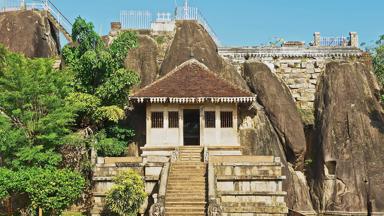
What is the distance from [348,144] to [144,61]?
13.0 meters

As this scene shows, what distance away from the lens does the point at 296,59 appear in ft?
111

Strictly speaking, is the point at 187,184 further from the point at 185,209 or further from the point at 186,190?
the point at 185,209

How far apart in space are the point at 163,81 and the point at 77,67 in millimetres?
4609

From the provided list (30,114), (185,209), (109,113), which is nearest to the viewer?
(185,209)

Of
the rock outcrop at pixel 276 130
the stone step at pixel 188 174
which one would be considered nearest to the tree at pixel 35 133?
the stone step at pixel 188 174

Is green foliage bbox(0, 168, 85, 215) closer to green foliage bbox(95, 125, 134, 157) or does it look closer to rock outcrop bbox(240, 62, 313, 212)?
green foliage bbox(95, 125, 134, 157)

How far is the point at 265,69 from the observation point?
3278cm

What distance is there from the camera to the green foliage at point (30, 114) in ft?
70.5

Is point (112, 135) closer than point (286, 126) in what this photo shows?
Yes

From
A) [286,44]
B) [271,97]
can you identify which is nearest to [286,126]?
[271,97]

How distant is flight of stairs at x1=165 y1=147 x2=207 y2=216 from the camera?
1889cm

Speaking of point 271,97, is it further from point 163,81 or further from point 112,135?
point 112,135

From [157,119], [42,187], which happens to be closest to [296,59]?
[157,119]

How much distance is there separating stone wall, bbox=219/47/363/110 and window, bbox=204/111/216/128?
768 cm
